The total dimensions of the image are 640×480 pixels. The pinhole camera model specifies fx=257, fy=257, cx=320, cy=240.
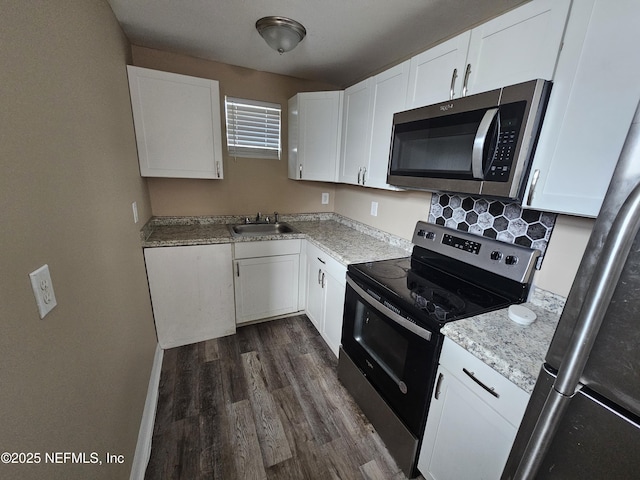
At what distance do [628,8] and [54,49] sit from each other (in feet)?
5.92

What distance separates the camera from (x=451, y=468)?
1.07 m

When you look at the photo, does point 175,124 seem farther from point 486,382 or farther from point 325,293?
point 486,382

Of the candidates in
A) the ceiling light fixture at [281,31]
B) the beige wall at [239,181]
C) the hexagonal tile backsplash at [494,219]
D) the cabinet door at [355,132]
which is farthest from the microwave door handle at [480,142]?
the beige wall at [239,181]

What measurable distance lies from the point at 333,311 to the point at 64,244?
1596 mm

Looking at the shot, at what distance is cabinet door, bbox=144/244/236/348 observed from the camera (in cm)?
200

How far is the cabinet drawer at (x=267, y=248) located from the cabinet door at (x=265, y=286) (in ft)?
0.14

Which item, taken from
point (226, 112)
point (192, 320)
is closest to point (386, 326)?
point (192, 320)

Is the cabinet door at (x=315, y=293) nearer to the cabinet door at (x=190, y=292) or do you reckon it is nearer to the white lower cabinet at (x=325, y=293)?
the white lower cabinet at (x=325, y=293)

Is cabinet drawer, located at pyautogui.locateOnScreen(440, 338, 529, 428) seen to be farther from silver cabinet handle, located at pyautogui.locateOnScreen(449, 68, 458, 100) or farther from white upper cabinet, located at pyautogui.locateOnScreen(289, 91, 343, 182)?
white upper cabinet, located at pyautogui.locateOnScreen(289, 91, 343, 182)

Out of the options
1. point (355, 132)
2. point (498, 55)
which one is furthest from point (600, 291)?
point (355, 132)

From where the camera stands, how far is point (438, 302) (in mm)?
1237

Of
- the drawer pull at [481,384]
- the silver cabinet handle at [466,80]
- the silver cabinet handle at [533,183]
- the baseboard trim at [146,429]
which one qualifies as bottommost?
the baseboard trim at [146,429]

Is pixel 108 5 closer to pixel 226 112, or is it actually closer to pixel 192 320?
pixel 226 112

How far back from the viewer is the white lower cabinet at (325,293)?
1900 millimetres
